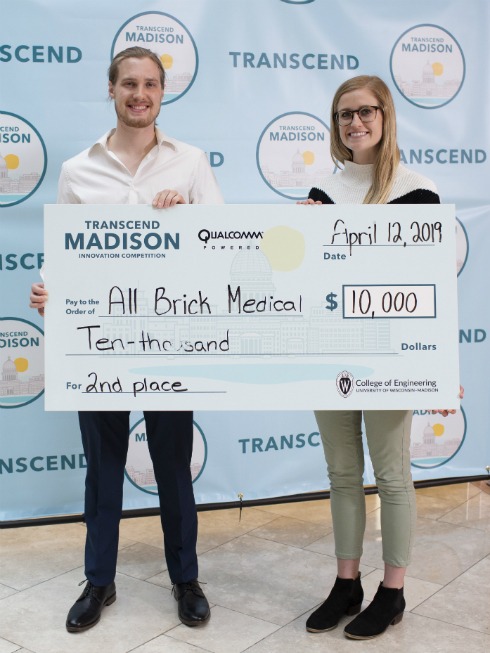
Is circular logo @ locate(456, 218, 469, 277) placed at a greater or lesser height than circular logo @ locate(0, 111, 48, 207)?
lesser

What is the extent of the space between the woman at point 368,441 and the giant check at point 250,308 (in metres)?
0.11

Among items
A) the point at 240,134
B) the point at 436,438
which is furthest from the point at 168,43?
the point at 436,438

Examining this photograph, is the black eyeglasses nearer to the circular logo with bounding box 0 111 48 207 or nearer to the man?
the man

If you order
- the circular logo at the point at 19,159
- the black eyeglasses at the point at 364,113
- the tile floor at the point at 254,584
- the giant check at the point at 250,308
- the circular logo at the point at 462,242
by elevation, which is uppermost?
the circular logo at the point at 19,159

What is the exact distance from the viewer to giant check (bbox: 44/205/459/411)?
2016 millimetres

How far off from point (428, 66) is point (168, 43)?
41.0 inches

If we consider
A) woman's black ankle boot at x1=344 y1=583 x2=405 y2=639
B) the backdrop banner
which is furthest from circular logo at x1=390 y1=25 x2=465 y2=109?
woman's black ankle boot at x1=344 y1=583 x2=405 y2=639

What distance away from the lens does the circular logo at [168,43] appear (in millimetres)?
2957

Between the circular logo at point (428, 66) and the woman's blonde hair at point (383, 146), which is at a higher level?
the circular logo at point (428, 66)

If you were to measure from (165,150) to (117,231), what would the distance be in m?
0.36

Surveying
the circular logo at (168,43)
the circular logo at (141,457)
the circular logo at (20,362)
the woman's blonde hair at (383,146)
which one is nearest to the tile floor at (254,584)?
the circular logo at (141,457)

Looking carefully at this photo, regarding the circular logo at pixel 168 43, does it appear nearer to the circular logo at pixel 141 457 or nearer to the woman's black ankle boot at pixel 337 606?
the circular logo at pixel 141 457

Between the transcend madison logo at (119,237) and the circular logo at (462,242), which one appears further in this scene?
the circular logo at (462,242)

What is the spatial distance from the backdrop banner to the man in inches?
28.8
